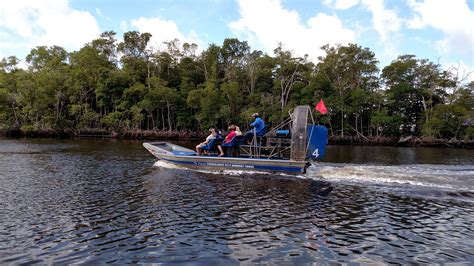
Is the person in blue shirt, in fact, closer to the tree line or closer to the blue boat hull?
the blue boat hull

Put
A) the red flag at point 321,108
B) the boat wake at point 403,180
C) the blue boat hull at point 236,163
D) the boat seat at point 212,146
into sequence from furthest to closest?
the boat seat at point 212,146, the blue boat hull at point 236,163, the red flag at point 321,108, the boat wake at point 403,180

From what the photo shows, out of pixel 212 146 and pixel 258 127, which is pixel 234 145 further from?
pixel 258 127

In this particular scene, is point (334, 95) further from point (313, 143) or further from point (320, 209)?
point (320, 209)

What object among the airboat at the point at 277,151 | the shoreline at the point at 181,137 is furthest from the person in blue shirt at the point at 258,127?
the shoreline at the point at 181,137

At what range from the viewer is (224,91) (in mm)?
50719

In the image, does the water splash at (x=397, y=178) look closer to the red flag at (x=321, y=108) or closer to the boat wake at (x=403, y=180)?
the boat wake at (x=403, y=180)

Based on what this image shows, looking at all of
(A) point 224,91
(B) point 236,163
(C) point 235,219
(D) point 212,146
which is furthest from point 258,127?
(A) point 224,91

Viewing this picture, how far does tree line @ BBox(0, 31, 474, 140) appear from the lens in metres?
47.3

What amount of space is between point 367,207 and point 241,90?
158ft

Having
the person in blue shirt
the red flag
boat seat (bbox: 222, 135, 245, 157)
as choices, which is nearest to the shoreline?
boat seat (bbox: 222, 135, 245, 157)

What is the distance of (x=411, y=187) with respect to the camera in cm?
1280

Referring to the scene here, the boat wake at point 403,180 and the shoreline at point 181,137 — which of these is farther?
the shoreline at point 181,137

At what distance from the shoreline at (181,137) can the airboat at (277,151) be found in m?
30.6

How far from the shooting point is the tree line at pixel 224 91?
47281mm
